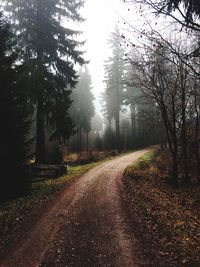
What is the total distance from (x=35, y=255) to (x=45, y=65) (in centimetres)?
1667

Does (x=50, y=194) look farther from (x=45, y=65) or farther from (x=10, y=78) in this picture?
(x=45, y=65)

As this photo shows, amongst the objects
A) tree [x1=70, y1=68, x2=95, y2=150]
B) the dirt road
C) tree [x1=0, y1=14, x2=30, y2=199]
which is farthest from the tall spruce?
tree [x1=70, y1=68, x2=95, y2=150]

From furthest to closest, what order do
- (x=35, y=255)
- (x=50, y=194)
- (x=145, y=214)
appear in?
1. (x=50, y=194)
2. (x=145, y=214)
3. (x=35, y=255)

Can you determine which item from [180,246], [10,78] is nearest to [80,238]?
[180,246]

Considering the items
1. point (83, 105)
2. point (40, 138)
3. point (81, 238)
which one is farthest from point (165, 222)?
point (83, 105)

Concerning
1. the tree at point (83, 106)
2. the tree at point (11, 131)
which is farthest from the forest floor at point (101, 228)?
the tree at point (83, 106)

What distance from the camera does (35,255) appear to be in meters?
6.71

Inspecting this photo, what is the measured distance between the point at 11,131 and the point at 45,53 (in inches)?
421

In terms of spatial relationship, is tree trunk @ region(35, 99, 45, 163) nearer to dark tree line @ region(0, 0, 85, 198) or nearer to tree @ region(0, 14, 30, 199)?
dark tree line @ region(0, 0, 85, 198)

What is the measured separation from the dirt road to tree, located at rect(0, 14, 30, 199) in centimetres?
235

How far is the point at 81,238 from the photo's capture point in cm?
766

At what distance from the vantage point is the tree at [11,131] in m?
12.2

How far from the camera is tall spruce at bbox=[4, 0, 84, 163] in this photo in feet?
65.7

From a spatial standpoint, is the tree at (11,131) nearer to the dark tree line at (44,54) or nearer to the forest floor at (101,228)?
the forest floor at (101,228)
